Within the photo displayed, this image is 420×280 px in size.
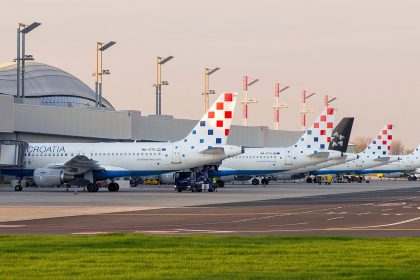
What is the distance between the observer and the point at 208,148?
3017 inches

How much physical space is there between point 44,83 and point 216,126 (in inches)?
3103

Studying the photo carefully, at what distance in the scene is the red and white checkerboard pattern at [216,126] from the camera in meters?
77.3

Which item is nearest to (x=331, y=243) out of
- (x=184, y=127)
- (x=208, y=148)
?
(x=208, y=148)

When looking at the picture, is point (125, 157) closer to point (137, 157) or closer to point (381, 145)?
point (137, 157)

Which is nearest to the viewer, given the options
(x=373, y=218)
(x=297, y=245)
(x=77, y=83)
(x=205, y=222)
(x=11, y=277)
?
(x=11, y=277)

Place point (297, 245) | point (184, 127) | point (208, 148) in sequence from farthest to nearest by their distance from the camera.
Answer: point (184, 127) → point (208, 148) → point (297, 245)

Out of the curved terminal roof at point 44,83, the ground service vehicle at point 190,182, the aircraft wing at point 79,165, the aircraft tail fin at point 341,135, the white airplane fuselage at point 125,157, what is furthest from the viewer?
the curved terminal roof at point 44,83

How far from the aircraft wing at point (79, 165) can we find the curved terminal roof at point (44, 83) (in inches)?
2629

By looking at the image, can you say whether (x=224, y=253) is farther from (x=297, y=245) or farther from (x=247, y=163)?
(x=247, y=163)

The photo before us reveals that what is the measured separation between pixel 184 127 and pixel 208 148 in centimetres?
5415

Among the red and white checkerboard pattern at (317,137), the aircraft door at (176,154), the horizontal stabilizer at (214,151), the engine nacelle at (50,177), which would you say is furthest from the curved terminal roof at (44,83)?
the horizontal stabilizer at (214,151)

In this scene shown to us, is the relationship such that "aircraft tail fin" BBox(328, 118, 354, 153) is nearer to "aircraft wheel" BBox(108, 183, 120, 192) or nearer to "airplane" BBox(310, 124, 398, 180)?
"airplane" BBox(310, 124, 398, 180)

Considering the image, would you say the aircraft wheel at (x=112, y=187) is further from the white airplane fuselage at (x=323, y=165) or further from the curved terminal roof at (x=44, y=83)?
the curved terminal roof at (x=44, y=83)

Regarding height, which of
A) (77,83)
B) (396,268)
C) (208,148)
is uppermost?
(77,83)
